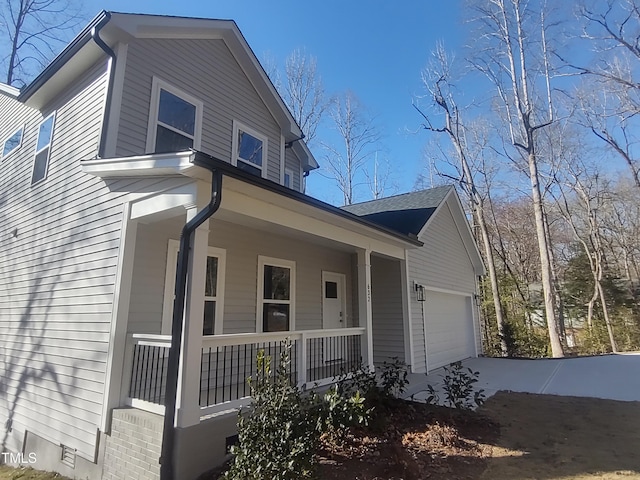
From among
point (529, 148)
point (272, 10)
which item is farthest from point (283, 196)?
point (529, 148)

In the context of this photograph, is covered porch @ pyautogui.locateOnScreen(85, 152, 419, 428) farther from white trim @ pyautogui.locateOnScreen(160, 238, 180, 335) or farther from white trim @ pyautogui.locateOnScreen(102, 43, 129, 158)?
white trim @ pyautogui.locateOnScreen(102, 43, 129, 158)

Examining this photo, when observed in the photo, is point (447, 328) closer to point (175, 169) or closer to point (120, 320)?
point (120, 320)

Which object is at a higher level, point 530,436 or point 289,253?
point 289,253

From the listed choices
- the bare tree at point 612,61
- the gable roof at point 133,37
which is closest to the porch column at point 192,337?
the gable roof at point 133,37

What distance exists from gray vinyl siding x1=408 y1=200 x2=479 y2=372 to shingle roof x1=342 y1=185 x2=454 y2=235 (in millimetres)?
340

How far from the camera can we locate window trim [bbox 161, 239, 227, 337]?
5582mm

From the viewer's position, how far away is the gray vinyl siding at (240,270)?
5367 mm

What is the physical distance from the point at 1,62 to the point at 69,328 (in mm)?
15433

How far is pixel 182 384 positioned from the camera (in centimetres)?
397

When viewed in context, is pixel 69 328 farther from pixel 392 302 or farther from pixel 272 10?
pixel 272 10

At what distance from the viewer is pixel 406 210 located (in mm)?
10977

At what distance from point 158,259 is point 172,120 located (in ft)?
8.56

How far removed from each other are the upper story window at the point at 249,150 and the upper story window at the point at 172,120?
38.2 inches

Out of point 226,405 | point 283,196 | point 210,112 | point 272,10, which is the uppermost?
point 272,10
